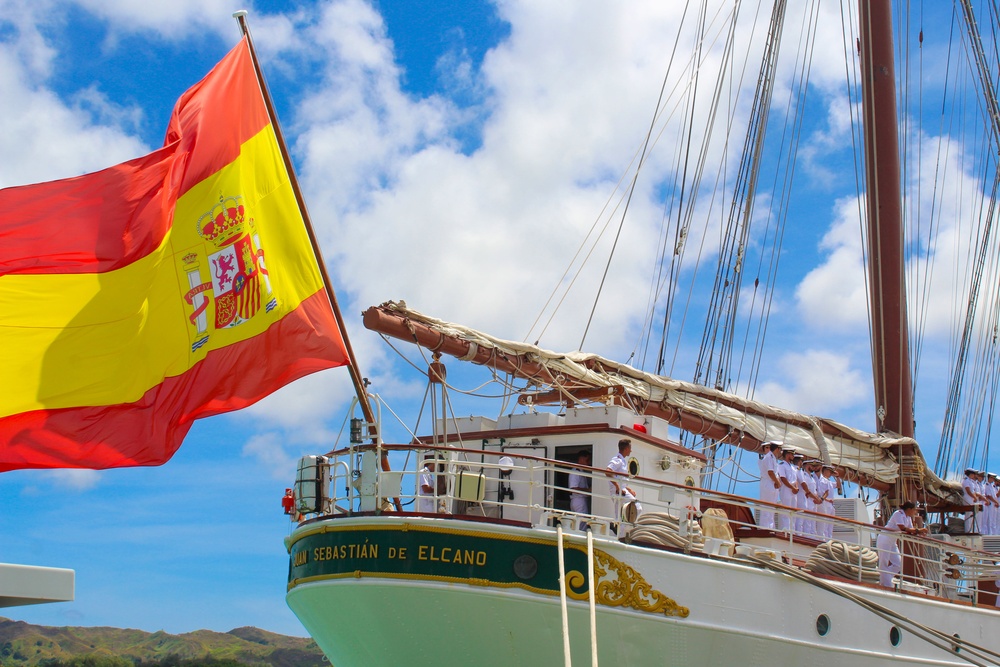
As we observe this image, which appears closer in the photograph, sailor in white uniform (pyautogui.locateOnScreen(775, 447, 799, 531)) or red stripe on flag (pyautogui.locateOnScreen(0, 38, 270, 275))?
red stripe on flag (pyautogui.locateOnScreen(0, 38, 270, 275))

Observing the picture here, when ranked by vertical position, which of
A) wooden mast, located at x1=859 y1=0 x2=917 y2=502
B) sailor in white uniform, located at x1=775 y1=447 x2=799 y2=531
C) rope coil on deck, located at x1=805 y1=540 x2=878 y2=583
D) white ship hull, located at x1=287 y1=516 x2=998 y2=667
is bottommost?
white ship hull, located at x1=287 y1=516 x2=998 y2=667

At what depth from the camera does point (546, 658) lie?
11.9 m

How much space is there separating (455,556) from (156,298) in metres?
4.47

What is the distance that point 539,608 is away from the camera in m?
11.8

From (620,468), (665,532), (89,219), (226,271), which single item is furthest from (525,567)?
(89,219)

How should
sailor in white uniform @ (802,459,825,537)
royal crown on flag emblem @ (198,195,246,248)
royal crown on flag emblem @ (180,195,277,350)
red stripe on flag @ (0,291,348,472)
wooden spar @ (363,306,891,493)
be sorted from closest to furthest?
red stripe on flag @ (0,291,348,472) → royal crown on flag emblem @ (180,195,277,350) → royal crown on flag emblem @ (198,195,246,248) → wooden spar @ (363,306,891,493) → sailor in white uniform @ (802,459,825,537)

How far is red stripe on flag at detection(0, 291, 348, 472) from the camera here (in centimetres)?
1098

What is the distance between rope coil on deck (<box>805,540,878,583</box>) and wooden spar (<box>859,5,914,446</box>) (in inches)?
409

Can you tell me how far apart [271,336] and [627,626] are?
518 centimetres

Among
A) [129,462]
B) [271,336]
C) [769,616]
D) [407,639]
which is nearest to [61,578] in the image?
[129,462]

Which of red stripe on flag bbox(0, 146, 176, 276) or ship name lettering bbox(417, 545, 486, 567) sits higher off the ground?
red stripe on flag bbox(0, 146, 176, 276)

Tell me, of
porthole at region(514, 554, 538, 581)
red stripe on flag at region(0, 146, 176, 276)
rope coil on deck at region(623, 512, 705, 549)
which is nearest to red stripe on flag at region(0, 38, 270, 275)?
red stripe on flag at region(0, 146, 176, 276)

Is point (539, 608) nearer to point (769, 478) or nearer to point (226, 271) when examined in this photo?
point (226, 271)

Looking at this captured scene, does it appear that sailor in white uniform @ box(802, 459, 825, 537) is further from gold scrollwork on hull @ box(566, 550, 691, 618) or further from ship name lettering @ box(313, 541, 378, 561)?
ship name lettering @ box(313, 541, 378, 561)
